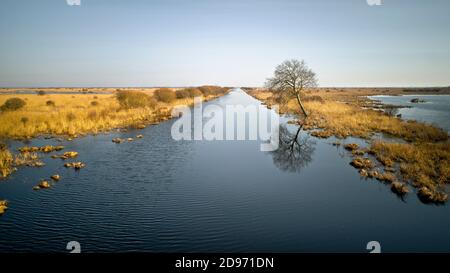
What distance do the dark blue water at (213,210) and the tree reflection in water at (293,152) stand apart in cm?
35

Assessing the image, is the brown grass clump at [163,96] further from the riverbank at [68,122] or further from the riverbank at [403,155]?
the riverbank at [403,155]

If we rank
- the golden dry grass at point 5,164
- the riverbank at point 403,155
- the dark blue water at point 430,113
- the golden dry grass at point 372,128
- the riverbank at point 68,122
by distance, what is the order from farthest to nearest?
the dark blue water at point 430,113, the riverbank at point 68,122, the golden dry grass at point 372,128, the golden dry grass at point 5,164, the riverbank at point 403,155

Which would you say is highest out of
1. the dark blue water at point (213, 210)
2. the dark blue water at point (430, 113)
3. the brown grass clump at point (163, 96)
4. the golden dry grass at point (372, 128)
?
the brown grass clump at point (163, 96)

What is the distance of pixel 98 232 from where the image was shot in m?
9.91

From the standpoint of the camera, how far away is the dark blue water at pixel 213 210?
9.43 m

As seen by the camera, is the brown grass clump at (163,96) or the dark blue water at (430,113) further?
the brown grass clump at (163,96)

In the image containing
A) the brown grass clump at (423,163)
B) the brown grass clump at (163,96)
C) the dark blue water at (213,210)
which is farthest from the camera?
the brown grass clump at (163,96)

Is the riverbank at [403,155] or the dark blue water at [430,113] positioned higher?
the dark blue water at [430,113]

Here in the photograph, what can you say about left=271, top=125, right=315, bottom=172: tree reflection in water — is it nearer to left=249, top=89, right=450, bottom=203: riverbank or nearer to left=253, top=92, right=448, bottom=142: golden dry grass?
left=249, top=89, right=450, bottom=203: riverbank

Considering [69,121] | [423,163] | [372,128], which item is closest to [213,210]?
[423,163]

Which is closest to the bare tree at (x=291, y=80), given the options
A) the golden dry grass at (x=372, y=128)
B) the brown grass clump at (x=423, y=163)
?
the golden dry grass at (x=372, y=128)

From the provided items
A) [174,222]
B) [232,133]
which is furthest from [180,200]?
[232,133]

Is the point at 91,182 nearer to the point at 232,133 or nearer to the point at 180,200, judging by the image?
the point at 180,200
